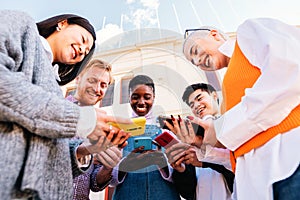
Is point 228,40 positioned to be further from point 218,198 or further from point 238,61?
point 218,198

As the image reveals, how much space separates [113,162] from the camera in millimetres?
849

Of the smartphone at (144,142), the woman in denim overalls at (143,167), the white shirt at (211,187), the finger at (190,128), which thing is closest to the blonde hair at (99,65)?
the woman in denim overalls at (143,167)

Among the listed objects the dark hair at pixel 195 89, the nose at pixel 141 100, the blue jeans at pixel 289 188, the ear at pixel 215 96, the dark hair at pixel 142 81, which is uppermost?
the dark hair at pixel 142 81

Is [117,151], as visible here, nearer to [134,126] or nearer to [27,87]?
[134,126]

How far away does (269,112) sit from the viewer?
0.56m

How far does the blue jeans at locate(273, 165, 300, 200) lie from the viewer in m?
0.48

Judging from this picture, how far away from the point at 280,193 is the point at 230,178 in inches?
17.0

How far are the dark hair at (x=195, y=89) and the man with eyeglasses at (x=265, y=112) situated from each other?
0.16 meters

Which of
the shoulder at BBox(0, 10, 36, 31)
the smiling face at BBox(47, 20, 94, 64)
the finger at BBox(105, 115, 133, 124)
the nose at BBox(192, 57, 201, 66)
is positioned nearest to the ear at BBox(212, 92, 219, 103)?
the nose at BBox(192, 57, 201, 66)

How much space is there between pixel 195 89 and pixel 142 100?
173mm

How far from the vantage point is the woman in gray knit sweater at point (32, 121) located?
480mm

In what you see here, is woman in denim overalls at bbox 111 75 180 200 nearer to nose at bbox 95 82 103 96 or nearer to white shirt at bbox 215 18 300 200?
nose at bbox 95 82 103 96

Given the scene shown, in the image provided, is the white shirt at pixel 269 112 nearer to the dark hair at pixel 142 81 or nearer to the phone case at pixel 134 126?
the phone case at pixel 134 126

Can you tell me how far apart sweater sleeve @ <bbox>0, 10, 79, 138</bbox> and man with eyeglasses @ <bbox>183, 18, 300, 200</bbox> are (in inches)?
14.1
